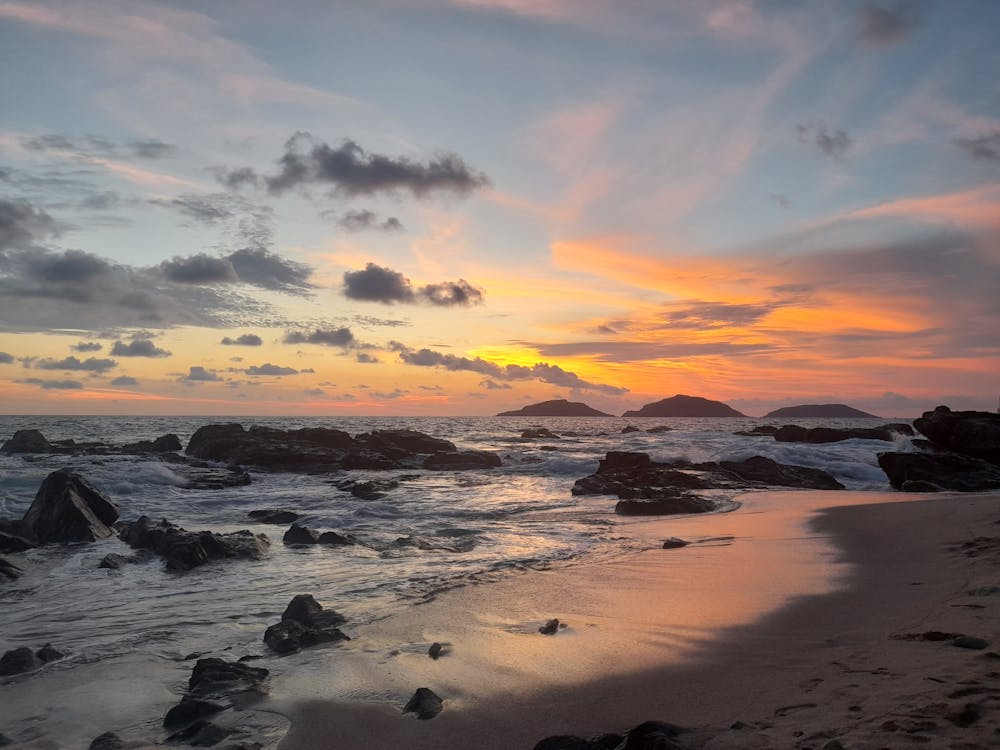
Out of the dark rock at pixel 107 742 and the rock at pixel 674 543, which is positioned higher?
the rock at pixel 674 543

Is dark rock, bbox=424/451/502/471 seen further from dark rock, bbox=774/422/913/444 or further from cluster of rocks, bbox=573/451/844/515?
dark rock, bbox=774/422/913/444

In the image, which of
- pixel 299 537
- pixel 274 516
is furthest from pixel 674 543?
pixel 274 516

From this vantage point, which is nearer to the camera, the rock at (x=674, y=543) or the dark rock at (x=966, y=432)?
the rock at (x=674, y=543)

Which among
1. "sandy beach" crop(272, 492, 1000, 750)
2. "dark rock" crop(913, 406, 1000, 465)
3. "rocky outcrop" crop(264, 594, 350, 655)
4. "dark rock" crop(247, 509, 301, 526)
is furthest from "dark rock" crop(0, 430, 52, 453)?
"dark rock" crop(913, 406, 1000, 465)

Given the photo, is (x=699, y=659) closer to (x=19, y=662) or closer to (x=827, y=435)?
(x=19, y=662)

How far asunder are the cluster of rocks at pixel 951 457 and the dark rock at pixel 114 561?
25495 mm

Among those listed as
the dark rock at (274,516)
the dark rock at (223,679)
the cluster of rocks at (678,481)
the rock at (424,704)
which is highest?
the cluster of rocks at (678,481)

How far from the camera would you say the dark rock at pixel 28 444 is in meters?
47.0

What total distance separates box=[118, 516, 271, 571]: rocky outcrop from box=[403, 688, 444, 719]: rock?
8206 mm

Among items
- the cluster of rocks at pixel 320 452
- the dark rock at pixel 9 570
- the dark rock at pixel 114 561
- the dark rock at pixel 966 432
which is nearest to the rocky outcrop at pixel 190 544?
the dark rock at pixel 114 561

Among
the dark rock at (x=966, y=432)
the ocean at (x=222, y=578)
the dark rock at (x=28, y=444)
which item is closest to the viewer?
the ocean at (x=222, y=578)

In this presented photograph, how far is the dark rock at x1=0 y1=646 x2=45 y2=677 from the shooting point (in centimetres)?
696

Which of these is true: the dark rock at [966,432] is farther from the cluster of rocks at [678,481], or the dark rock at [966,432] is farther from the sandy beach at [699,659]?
the sandy beach at [699,659]

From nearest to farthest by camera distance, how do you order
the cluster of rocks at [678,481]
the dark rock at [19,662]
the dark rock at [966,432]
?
1. the dark rock at [19,662]
2. the cluster of rocks at [678,481]
3. the dark rock at [966,432]
